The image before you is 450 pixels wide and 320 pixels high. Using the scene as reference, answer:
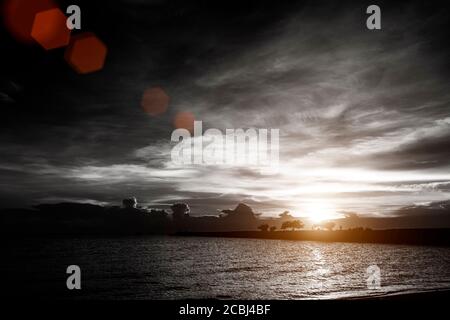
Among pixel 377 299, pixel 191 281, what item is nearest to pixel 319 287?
pixel 191 281
